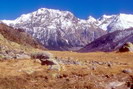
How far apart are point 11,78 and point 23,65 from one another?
2744mm

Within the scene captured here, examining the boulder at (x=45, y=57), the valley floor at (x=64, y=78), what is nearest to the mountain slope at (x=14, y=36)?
the boulder at (x=45, y=57)

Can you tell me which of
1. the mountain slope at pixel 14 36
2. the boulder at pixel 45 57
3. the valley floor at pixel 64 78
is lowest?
the valley floor at pixel 64 78

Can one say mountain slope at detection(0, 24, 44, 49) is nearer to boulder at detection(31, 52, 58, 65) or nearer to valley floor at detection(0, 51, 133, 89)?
boulder at detection(31, 52, 58, 65)

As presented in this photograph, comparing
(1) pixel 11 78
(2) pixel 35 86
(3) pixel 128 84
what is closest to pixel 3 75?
(1) pixel 11 78

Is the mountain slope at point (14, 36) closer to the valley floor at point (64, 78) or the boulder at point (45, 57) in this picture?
the boulder at point (45, 57)

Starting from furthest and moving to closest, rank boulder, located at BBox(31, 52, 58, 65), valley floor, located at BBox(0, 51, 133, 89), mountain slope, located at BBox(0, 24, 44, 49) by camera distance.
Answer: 1. mountain slope, located at BBox(0, 24, 44, 49)
2. boulder, located at BBox(31, 52, 58, 65)
3. valley floor, located at BBox(0, 51, 133, 89)

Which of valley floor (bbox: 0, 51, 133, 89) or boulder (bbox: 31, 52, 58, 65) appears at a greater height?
boulder (bbox: 31, 52, 58, 65)

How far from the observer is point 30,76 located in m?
24.5

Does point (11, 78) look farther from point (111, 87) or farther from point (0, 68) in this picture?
point (111, 87)

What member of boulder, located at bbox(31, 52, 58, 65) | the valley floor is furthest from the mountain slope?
the valley floor

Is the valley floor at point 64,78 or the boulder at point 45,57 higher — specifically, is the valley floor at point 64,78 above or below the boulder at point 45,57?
below

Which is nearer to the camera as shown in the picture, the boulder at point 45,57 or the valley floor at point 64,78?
the valley floor at point 64,78

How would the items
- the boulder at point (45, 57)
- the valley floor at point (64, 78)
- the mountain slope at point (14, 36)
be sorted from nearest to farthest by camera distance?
the valley floor at point (64, 78)
the boulder at point (45, 57)
the mountain slope at point (14, 36)

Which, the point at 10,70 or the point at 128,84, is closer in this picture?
the point at 128,84
